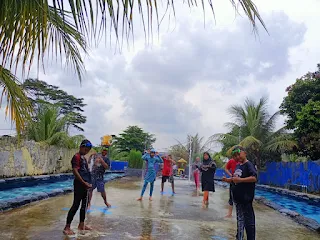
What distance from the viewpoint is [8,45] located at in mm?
2166

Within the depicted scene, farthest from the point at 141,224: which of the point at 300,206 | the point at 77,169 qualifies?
the point at 300,206

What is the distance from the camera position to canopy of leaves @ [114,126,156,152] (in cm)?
4778

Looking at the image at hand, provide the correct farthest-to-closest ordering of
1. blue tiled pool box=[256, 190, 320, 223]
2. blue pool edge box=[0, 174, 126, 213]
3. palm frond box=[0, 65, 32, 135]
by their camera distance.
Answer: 1. blue tiled pool box=[256, 190, 320, 223]
2. blue pool edge box=[0, 174, 126, 213]
3. palm frond box=[0, 65, 32, 135]

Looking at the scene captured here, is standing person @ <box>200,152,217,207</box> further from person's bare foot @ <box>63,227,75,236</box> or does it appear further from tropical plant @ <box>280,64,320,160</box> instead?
tropical plant @ <box>280,64,320,160</box>

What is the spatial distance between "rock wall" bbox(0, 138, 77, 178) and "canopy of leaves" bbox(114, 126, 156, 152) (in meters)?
26.7

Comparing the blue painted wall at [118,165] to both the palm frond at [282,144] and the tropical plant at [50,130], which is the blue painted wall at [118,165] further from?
the palm frond at [282,144]

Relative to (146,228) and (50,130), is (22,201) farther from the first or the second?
(50,130)

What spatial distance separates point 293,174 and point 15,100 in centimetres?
1555

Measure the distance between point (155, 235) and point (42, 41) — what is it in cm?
373

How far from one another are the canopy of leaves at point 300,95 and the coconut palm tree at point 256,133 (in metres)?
1.05

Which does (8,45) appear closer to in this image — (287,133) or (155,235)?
(155,235)

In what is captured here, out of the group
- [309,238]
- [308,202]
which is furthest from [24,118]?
[308,202]

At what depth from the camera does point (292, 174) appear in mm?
16797

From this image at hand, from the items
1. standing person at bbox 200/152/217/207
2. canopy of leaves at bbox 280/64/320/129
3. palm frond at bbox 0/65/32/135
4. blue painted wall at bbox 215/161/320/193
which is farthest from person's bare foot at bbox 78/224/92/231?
canopy of leaves at bbox 280/64/320/129
